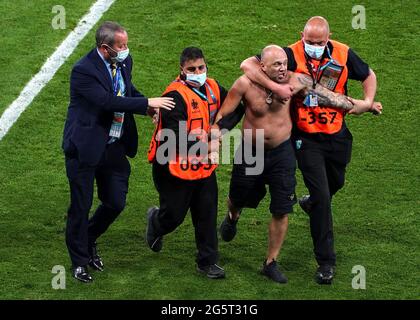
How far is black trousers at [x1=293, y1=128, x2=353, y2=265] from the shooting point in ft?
36.6

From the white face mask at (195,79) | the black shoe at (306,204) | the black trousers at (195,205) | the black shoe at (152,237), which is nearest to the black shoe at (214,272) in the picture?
the black trousers at (195,205)

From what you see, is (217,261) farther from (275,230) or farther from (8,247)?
(8,247)

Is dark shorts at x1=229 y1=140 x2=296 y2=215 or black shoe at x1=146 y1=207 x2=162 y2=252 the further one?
black shoe at x1=146 y1=207 x2=162 y2=252

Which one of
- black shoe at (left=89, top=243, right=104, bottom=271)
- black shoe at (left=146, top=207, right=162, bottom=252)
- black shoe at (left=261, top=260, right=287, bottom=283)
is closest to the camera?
black shoe at (left=261, top=260, right=287, bottom=283)

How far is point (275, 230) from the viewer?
36.7 feet

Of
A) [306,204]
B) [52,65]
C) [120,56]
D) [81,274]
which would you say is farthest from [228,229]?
[52,65]

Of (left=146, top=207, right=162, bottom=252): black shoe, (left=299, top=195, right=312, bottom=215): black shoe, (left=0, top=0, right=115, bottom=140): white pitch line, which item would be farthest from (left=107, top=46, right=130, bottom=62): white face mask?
(left=0, top=0, right=115, bottom=140): white pitch line

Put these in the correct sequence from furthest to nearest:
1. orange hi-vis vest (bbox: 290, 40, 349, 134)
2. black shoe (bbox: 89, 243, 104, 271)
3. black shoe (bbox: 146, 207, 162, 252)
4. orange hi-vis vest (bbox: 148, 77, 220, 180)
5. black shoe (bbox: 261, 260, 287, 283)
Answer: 1. black shoe (bbox: 146, 207, 162, 252)
2. black shoe (bbox: 89, 243, 104, 271)
3. orange hi-vis vest (bbox: 290, 40, 349, 134)
4. black shoe (bbox: 261, 260, 287, 283)
5. orange hi-vis vest (bbox: 148, 77, 220, 180)

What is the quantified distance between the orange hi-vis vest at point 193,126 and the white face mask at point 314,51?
33.5 inches

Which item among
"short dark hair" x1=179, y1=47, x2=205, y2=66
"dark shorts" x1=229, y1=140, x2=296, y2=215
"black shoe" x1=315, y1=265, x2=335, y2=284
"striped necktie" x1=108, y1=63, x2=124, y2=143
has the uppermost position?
"short dark hair" x1=179, y1=47, x2=205, y2=66

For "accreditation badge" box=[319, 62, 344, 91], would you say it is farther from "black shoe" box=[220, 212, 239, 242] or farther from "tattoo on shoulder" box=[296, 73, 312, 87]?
"black shoe" box=[220, 212, 239, 242]

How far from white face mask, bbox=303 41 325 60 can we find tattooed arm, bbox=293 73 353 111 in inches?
7.0

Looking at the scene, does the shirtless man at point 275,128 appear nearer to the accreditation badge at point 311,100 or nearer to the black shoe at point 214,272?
the accreditation badge at point 311,100

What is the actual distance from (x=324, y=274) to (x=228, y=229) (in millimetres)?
1140
